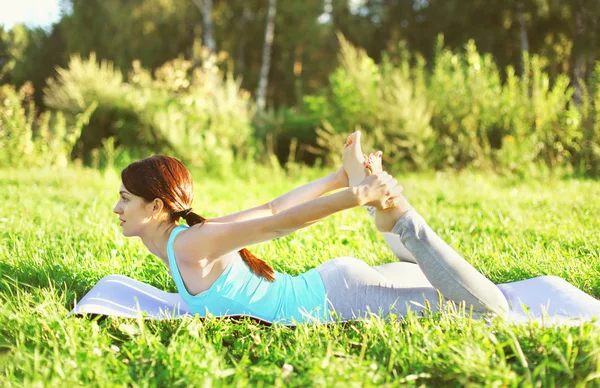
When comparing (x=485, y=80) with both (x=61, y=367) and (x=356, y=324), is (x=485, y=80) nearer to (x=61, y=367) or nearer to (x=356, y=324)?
(x=356, y=324)

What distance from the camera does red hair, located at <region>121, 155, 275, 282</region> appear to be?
2146 mm

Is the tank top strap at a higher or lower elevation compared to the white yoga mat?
higher

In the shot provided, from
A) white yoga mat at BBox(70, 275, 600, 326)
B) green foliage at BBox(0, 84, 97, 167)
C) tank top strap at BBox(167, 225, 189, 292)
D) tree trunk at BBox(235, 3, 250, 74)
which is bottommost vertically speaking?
white yoga mat at BBox(70, 275, 600, 326)

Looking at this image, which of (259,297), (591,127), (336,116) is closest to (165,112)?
(336,116)

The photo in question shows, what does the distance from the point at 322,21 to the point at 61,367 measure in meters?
21.9

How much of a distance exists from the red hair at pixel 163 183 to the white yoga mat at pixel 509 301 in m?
0.40

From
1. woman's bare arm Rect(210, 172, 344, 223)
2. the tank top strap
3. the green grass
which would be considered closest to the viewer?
the green grass

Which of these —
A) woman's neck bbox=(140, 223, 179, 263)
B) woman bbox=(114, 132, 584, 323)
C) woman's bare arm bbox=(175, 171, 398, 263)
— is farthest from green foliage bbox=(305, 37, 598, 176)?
woman's bare arm bbox=(175, 171, 398, 263)

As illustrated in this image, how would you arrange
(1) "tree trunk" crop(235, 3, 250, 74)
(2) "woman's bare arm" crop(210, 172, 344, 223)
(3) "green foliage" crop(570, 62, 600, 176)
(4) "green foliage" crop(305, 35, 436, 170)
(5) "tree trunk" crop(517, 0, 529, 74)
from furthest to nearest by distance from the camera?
(1) "tree trunk" crop(235, 3, 250, 74), (5) "tree trunk" crop(517, 0, 529, 74), (4) "green foliage" crop(305, 35, 436, 170), (3) "green foliage" crop(570, 62, 600, 176), (2) "woman's bare arm" crop(210, 172, 344, 223)

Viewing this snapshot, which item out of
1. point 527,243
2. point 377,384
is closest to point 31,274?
point 377,384

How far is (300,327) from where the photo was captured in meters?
2.13

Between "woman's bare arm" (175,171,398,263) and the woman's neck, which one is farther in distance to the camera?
the woman's neck

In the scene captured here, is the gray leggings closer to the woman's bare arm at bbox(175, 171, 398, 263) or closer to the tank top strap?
the woman's bare arm at bbox(175, 171, 398, 263)

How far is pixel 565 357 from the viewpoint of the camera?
1.82 meters
